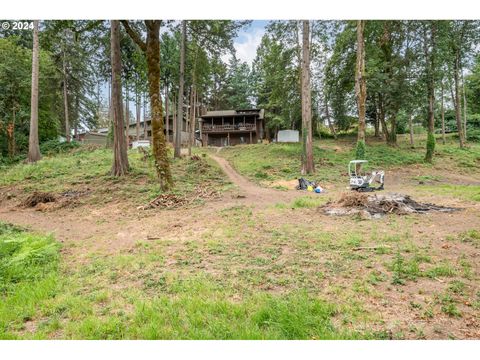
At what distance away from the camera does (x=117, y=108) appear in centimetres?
1319

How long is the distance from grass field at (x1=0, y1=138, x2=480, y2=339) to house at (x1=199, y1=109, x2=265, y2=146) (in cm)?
2590

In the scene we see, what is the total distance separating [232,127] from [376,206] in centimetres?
2797

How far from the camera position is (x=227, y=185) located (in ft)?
42.9

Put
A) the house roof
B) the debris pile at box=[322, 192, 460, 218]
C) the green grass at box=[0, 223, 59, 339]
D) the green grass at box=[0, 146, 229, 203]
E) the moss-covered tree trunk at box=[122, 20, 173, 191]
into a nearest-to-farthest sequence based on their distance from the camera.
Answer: the green grass at box=[0, 223, 59, 339] < the debris pile at box=[322, 192, 460, 218] < the moss-covered tree trunk at box=[122, 20, 173, 191] < the green grass at box=[0, 146, 229, 203] < the house roof

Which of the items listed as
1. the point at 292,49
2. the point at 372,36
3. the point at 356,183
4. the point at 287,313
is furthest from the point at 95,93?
the point at 287,313

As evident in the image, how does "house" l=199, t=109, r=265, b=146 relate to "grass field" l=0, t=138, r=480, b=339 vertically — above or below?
above

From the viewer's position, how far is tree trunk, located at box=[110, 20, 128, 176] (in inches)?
505

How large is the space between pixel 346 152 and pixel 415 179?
794cm

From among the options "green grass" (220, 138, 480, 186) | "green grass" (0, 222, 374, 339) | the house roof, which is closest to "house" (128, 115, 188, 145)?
the house roof

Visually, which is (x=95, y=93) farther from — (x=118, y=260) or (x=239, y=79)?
(x=118, y=260)

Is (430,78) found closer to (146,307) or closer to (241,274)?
(241,274)

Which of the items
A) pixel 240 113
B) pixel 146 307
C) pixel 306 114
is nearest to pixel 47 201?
pixel 146 307

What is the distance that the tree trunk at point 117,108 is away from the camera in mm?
12828

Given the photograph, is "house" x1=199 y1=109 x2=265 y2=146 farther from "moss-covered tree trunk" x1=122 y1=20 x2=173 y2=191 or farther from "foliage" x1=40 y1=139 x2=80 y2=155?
"moss-covered tree trunk" x1=122 y1=20 x2=173 y2=191
